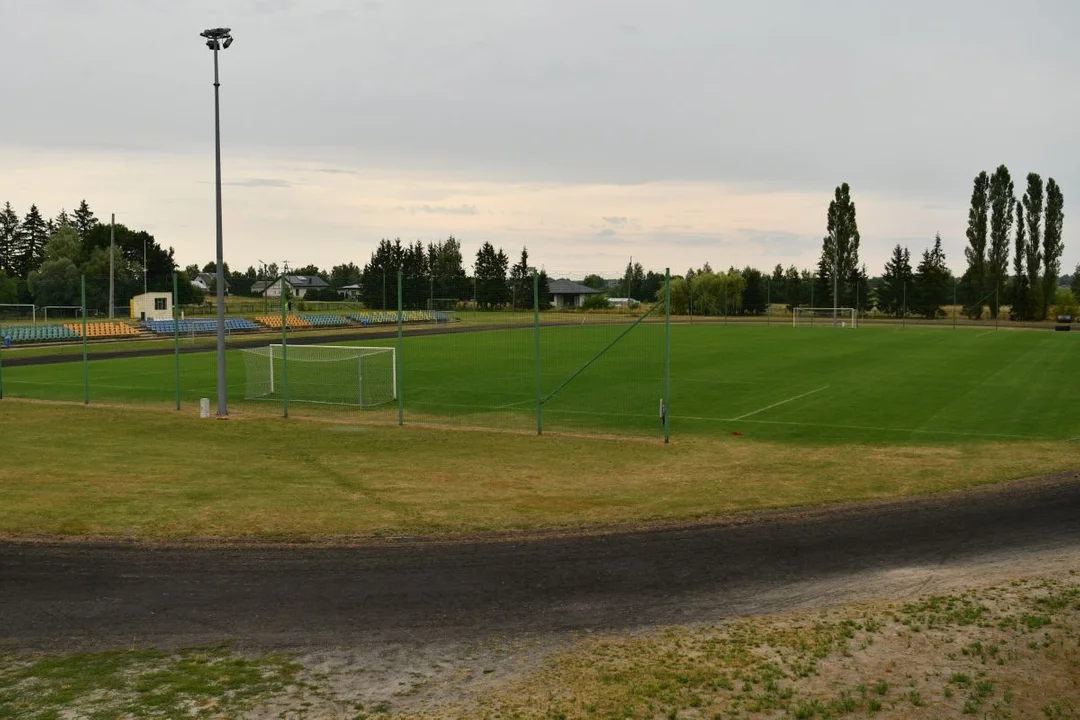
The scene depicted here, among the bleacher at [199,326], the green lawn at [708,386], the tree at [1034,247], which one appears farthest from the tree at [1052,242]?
A: the bleacher at [199,326]

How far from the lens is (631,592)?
11375 millimetres

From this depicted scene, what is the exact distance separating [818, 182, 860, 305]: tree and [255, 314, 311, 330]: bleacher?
55250mm

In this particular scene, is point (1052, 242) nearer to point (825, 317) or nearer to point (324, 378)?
point (825, 317)

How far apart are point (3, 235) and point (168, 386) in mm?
120955

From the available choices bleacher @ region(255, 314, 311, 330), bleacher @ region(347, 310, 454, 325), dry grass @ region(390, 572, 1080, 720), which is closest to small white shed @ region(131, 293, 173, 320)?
bleacher @ region(255, 314, 311, 330)

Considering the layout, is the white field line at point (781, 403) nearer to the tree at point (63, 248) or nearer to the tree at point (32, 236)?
the tree at point (63, 248)

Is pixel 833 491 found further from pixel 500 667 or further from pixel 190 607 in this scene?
pixel 190 607

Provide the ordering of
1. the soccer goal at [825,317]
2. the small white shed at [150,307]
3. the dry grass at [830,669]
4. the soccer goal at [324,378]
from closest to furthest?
the dry grass at [830,669]
the soccer goal at [324,378]
the small white shed at [150,307]
the soccer goal at [825,317]

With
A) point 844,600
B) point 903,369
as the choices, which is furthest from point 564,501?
point 903,369

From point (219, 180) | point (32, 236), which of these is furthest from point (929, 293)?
point (32, 236)

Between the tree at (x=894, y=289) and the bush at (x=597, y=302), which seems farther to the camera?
the tree at (x=894, y=289)

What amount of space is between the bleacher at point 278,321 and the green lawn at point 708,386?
73.4ft

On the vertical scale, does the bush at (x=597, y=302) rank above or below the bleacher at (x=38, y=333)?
above

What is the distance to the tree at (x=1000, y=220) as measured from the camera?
10094cm
